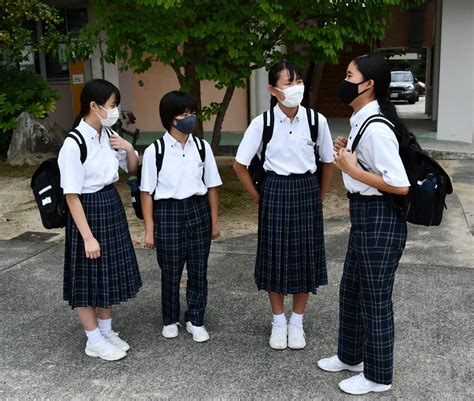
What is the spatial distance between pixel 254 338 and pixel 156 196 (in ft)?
3.57

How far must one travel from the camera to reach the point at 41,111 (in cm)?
1020

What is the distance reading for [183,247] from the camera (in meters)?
3.31

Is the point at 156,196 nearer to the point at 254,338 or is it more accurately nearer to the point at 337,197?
the point at 254,338

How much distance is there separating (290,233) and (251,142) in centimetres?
57

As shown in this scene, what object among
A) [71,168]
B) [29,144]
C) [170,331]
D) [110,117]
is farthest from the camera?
[29,144]

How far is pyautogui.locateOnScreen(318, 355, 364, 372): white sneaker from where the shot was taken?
3.01 m

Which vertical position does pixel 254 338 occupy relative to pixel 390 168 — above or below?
below

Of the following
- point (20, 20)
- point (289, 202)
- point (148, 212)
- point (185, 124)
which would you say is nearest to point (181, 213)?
point (148, 212)

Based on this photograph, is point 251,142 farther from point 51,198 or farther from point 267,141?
point 51,198

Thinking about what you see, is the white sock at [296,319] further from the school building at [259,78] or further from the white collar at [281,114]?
the school building at [259,78]

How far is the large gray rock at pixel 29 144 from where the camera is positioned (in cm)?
986

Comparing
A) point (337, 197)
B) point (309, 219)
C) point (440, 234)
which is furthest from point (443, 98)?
point (309, 219)

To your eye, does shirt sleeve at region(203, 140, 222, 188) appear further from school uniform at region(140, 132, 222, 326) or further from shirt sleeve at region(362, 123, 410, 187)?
shirt sleeve at region(362, 123, 410, 187)

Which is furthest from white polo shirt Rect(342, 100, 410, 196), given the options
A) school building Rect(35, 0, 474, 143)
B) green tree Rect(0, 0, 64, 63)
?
school building Rect(35, 0, 474, 143)
